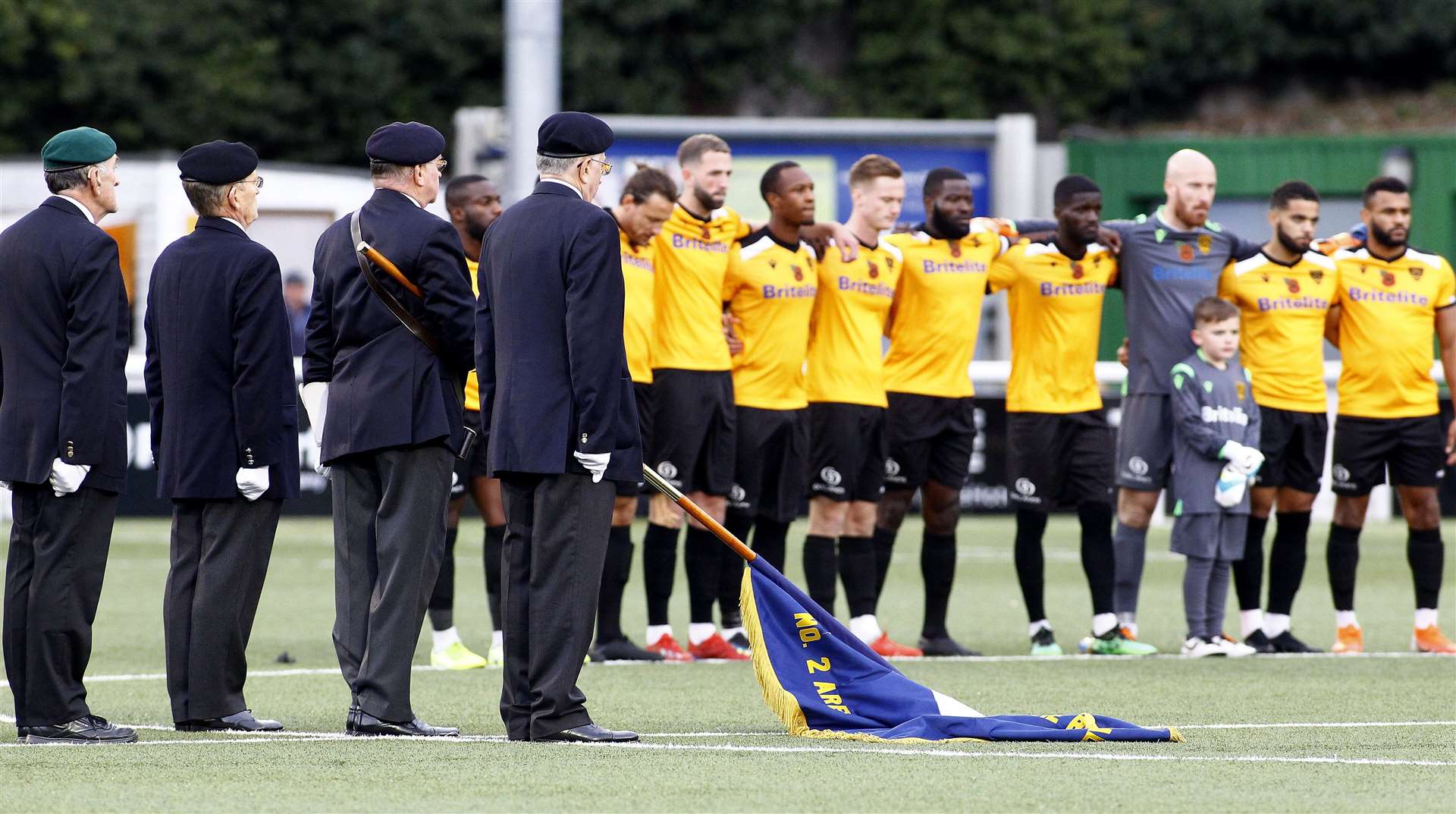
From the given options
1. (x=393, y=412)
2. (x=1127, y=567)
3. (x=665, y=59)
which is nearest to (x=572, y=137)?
(x=393, y=412)

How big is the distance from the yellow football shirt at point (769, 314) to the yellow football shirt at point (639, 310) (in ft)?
1.31

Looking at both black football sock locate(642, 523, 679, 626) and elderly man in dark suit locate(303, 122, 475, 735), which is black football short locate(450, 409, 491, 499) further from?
elderly man in dark suit locate(303, 122, 475, 735)

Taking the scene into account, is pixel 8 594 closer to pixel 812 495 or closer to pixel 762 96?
pixel 812 495

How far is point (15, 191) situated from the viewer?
25.6 meters

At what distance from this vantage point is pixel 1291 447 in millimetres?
11453

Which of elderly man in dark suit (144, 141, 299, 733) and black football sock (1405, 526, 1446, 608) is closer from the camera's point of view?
elderly man in dark suit (144, 141, 299, 733)

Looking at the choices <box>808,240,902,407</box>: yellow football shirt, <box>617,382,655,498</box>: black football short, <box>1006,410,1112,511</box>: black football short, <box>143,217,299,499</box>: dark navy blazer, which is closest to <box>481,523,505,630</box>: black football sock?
<box>617,382,655,498</box>: black football short

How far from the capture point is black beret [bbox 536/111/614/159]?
777cm

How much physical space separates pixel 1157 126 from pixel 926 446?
29900mm

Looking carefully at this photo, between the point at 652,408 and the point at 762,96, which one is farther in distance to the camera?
the point at 762,96

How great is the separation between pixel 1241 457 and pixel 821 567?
6.67ft

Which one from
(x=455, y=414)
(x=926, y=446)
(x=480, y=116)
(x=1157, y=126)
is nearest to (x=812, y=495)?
(x=926, y=446)

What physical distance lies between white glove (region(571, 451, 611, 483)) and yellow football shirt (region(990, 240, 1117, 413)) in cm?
412

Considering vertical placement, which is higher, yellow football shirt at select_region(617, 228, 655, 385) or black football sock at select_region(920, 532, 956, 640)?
yellow football shirt at select_region(617, 228, 655, 385)
